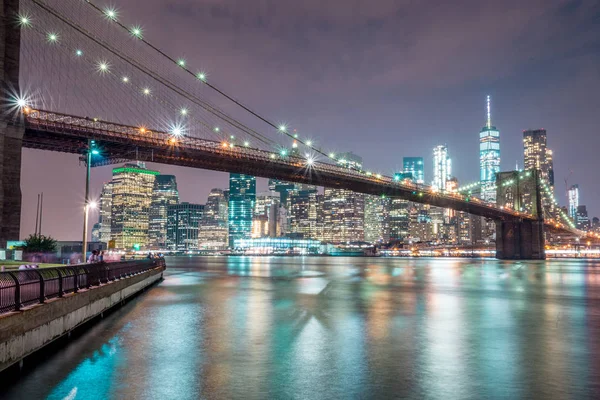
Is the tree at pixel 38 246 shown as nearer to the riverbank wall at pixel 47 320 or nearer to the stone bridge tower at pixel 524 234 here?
the riverbank wall at pixel 47 320

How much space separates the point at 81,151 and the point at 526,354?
53.3 metres

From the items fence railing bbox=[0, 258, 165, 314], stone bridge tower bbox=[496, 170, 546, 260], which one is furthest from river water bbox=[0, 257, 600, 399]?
stone bridge tower bbox=[496, 170, 546, 260]

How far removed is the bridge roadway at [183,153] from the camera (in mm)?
49906

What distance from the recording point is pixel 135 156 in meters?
59.2

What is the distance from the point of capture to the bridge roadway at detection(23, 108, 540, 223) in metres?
49.9

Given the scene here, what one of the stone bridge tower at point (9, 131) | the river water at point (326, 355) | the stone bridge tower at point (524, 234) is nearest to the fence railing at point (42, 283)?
the river water at point (326, 355)

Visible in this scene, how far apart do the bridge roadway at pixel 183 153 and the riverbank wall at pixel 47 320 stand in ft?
95.6

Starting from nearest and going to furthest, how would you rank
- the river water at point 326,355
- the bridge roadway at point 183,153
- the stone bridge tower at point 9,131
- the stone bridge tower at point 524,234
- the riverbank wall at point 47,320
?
1. the river water at point 326,355
2. the riverbank wall at point 47,320
3. the stone bridge tower at point 9,131
4. the bridge roadway at point 183,153
5. the stone bridge tower at point 524,234

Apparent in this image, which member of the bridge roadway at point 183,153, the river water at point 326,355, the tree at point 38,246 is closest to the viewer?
the river water at point 326,355

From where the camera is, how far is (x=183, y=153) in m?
62.6

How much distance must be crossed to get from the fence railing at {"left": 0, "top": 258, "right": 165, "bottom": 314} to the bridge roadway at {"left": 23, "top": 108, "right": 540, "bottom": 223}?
2826 cm

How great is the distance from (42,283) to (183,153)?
169ft

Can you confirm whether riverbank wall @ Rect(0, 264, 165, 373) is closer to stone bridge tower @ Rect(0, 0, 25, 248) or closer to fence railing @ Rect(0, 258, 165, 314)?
fence railing @ Rect(0, 258, 165, 314)

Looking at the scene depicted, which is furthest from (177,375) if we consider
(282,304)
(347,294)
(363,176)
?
(363,176)
